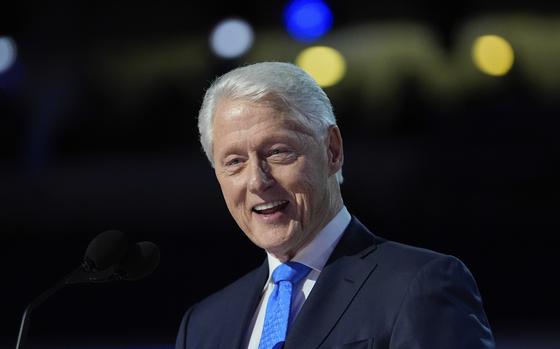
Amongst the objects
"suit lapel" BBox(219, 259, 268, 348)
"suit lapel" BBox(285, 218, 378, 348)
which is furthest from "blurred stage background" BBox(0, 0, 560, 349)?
"suit lapel" BBox(285, 218, 378, 348)

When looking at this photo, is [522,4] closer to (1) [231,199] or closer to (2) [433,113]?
(2) [433,113]

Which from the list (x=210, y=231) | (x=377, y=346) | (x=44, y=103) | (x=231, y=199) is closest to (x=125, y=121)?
(x=44, y=103)

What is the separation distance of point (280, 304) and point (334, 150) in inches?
14.3

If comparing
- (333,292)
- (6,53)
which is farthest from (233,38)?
(333,292)

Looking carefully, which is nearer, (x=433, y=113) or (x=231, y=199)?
(x=231, y=199)

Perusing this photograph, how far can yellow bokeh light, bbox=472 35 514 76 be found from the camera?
5.38 meters

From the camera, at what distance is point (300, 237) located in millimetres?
2078

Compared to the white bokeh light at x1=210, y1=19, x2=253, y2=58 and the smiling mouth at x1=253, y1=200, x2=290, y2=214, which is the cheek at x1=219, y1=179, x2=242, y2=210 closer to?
the smiling mouth at x1=253, y1=200, x2=290, y2=214

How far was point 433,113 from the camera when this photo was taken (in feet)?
17.1

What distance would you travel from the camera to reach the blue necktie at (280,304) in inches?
79.6

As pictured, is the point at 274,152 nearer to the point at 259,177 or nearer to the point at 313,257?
the point at 259,177

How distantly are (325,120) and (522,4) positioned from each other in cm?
379

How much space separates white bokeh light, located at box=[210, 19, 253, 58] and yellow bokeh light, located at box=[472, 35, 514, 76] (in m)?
1.27

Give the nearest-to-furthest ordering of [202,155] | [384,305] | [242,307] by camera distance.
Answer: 1. [384,305]
2. [242,307]
3. [202,155]
